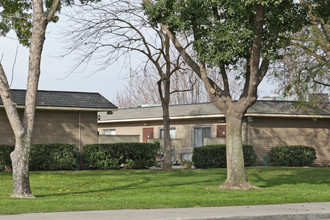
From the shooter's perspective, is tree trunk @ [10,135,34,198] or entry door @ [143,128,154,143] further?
entry door @ [143,128,154,143]

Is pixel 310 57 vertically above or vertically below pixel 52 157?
above

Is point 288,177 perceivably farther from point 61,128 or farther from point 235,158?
point 61,128

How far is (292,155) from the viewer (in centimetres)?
3169

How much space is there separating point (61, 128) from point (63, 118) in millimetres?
505

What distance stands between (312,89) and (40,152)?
45.3ft

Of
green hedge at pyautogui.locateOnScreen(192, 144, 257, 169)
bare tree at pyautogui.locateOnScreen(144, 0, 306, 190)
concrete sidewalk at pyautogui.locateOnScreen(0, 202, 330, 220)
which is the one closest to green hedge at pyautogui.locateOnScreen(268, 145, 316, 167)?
green hedge at pyautogui.locateOnScreen(192, 144, 257, 169)

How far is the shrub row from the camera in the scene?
26.3 meters

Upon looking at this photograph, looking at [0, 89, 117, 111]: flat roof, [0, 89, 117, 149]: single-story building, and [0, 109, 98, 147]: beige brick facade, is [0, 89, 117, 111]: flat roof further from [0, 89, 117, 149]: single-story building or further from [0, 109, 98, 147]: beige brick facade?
[0, 109, 98, 147]: beige brick facade

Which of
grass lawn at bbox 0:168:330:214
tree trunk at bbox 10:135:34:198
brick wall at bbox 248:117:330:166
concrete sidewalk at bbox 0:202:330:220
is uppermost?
brick wall at bbox 248:117:330:166

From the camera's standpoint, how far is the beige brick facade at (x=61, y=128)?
1068 inches

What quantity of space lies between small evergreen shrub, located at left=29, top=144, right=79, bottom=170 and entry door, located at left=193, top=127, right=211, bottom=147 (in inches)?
378

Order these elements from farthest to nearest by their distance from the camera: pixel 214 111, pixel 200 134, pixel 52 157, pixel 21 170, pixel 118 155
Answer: pixel 200 134 < pixel 214 111 < pixel 118 155 < pixel 52 157 < pixel 21 170

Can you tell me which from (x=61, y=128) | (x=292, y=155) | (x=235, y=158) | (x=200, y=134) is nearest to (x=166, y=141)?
(x=61, y=128)

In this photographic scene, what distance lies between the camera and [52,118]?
28344 mm
